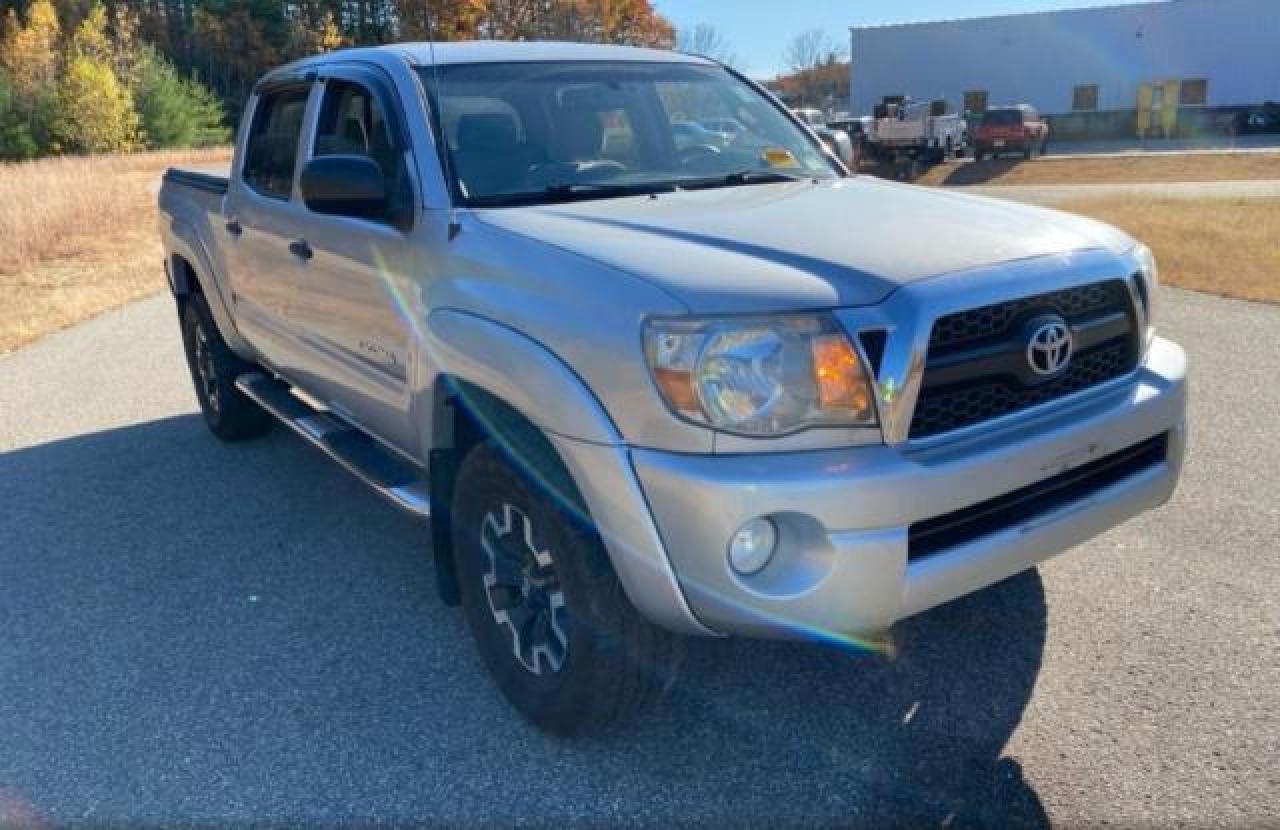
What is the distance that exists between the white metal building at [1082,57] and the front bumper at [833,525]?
53.5 m

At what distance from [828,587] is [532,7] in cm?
5873

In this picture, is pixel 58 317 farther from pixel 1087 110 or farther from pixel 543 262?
pixel 1087 110

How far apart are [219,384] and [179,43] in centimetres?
7025

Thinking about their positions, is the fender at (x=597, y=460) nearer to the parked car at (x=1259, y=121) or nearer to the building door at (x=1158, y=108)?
the parked car at (x=1259, y=121)

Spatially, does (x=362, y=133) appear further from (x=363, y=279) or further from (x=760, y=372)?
(x=760, y=372)

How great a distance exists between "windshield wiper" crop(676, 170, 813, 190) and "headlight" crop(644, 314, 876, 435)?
1.33m

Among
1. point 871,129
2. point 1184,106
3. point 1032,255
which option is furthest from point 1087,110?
point 1032,255

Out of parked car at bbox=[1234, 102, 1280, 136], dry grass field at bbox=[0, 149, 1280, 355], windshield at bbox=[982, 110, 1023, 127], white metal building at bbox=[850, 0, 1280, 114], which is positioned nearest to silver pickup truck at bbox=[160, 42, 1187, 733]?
dry grass field at bbox=[0, 149, 1280, 355]

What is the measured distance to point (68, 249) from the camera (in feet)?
52.6

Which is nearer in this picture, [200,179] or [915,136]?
[200,179]

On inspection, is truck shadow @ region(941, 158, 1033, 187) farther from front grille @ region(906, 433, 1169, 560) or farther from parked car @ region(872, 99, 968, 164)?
front grille @ region(906, 433, 1169, 560)

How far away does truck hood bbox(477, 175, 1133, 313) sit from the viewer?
98.0 inches

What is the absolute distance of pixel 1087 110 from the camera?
169 feet

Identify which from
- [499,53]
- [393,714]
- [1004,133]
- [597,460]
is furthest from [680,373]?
[1004,133]
